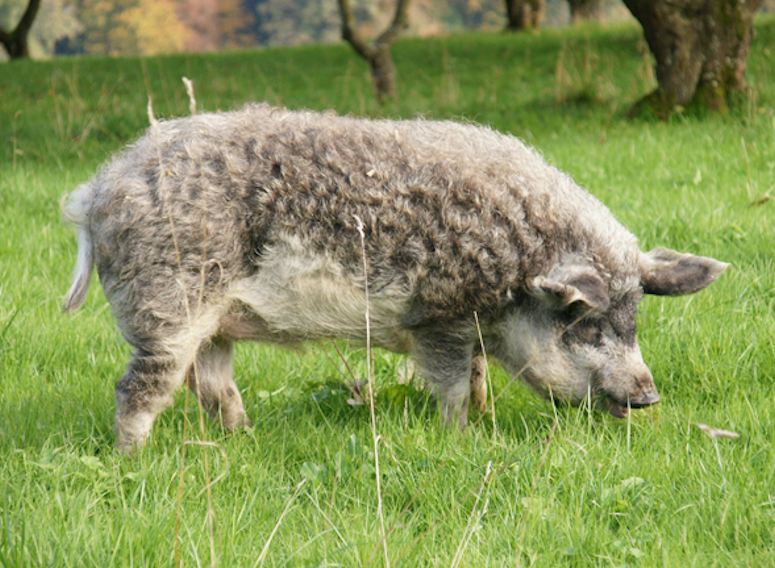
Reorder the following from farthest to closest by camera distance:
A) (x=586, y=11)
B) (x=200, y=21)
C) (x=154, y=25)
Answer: (x=200, y=21) < (x=154, y=25) < (x=586, y=11)

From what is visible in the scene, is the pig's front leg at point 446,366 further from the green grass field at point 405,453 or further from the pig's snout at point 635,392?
the pig's snout at point 635,392

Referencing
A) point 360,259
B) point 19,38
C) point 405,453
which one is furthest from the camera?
point 19,38

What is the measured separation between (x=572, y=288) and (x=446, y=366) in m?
0.69

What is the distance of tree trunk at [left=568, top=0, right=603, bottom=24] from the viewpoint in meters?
29.1

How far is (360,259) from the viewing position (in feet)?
14.9

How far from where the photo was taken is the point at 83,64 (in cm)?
2075

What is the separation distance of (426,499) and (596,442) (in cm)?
85

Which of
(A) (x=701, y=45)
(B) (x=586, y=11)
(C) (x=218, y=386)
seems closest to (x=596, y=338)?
(C) (x=218, y=386)

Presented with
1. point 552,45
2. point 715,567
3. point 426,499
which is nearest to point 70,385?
point 426,499

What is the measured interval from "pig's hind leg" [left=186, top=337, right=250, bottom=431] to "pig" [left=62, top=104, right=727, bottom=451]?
1 cm

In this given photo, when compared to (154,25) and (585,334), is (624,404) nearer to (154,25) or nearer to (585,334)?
(585,334)

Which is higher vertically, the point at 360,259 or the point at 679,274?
the point at 360,259

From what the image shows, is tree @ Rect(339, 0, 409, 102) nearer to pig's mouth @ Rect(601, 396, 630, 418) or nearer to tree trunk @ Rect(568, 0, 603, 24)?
pig's mouth @ Rect(601, 396, 630, 418)

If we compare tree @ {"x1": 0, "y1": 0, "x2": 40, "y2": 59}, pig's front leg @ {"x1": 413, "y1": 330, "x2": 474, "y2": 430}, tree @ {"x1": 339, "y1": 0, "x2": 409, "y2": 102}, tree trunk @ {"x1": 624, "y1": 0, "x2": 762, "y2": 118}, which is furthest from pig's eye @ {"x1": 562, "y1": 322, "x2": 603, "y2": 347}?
tree @ {"x1": 0, "y1": 0, "x2": 40, "y2": 59}
